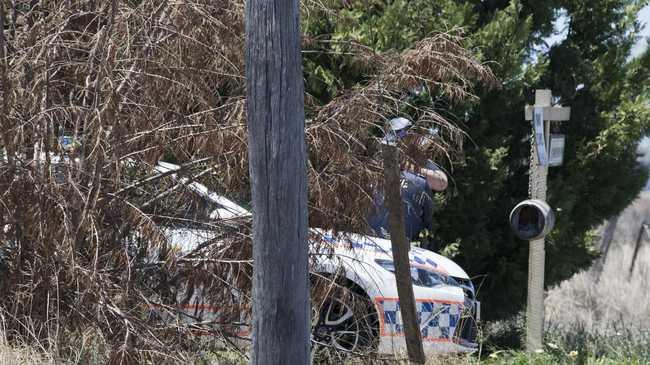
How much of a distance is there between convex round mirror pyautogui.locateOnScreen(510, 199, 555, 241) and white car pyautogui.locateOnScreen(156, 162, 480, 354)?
612 mm

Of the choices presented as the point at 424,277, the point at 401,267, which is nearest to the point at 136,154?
the point at 401,267

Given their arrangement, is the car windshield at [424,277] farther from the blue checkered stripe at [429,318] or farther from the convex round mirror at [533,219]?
the convex round mirror at [533,219]

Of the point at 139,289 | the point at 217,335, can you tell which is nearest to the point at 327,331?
the point at 217,335

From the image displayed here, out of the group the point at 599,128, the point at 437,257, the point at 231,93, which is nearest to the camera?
the point at 231,93

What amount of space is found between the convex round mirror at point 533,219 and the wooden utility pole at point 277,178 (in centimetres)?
395

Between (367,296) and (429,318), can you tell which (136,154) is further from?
(429,318)

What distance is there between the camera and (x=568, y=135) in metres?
10.8

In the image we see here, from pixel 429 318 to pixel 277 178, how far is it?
352 centimetres

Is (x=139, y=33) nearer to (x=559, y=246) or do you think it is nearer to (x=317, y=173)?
(x=317, y=173)

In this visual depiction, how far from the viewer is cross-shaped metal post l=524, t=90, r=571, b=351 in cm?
816

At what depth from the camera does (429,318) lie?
7.50m

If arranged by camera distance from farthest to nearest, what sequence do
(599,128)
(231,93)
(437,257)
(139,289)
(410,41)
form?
(599,128) → (410,41) → (437,257) → (231,93) → (139,289)

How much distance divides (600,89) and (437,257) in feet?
11.4

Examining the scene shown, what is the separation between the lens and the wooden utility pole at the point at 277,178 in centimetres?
424
